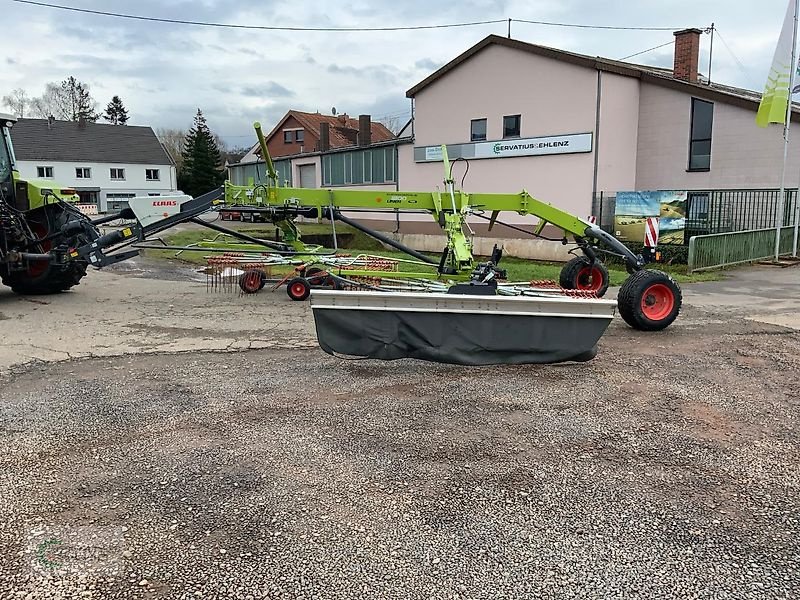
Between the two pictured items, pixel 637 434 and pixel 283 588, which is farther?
pixel 637 434

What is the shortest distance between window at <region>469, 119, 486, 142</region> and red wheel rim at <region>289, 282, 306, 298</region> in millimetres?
15519

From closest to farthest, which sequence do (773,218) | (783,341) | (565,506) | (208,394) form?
1. (565,506)
2. (208,394)
3. (783,341)
4. (773,218)

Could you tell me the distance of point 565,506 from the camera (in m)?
3.70

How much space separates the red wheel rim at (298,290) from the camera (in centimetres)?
1101

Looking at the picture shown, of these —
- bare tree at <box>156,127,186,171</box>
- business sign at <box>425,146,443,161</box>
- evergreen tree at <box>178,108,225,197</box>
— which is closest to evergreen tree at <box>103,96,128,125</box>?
bare tree at <box>156,127,186,171</box>

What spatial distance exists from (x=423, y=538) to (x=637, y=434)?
6.92ft

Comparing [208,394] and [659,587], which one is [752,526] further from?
[208,394]

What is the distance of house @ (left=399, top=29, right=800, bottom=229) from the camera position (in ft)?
64.5

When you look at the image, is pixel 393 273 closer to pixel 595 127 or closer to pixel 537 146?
pixel 595 127

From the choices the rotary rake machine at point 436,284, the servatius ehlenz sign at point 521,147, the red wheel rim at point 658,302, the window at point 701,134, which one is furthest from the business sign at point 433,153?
the red wheel rim at point 658,302

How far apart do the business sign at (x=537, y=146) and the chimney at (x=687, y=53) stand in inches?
169

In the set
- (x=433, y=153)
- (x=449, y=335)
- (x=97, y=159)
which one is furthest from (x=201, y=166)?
(x=449, y=335)

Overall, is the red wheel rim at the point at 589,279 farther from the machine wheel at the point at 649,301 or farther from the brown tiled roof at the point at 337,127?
the brown tiled roof at the point at 337,127

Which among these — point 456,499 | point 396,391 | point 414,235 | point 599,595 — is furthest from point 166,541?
point 414,235
